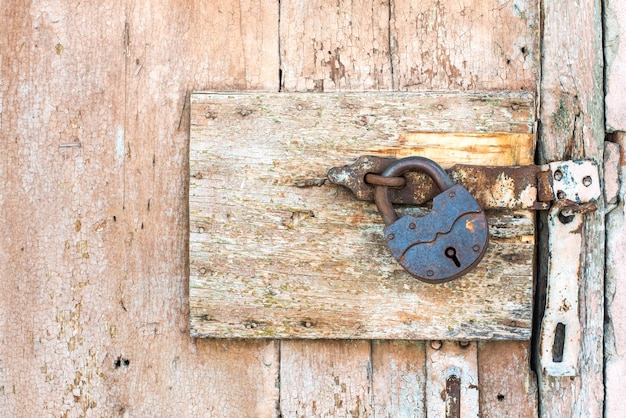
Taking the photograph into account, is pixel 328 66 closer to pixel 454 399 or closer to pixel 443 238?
pixel 443 238

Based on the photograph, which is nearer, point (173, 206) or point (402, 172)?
point (402, 172)

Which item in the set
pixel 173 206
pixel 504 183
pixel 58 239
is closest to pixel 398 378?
pixel 504 183

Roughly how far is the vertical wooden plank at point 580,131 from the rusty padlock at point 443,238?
186 mm

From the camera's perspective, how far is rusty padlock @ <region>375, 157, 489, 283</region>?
32.2 inches

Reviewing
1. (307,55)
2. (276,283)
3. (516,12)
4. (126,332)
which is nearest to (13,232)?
(126,332)

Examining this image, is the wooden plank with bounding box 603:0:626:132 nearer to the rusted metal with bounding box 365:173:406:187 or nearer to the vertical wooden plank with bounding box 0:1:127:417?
the rusted metal with bounding box 365:173:406:187

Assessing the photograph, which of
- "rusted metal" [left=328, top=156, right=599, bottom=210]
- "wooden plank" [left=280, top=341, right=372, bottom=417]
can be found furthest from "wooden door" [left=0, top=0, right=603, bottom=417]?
"rusted metal" [left=328, top=156, right=599, bottom=210]

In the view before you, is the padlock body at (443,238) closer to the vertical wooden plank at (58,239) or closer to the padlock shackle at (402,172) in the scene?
the padlock shackle at (402,172)

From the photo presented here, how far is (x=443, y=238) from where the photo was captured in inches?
32.3

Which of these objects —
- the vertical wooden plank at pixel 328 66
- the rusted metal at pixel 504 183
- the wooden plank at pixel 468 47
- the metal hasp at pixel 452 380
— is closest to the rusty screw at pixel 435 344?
the metal hasp at pixel 452 380

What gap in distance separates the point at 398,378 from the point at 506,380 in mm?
174

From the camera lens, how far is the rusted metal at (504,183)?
881 mm

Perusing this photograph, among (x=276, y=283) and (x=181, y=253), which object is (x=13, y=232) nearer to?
(x=181, y=253)

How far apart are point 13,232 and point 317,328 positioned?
1.71 ft
